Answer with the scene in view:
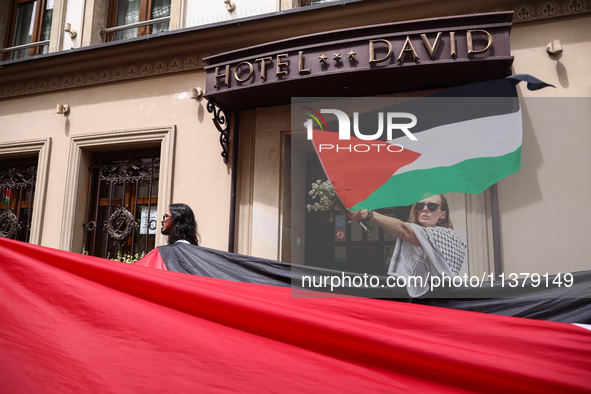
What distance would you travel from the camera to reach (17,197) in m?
6.69

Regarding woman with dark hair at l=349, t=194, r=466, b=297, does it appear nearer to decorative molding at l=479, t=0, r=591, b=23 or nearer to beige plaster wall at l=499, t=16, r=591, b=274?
beige plaster wall at l=499, t=16, r=591, b=274

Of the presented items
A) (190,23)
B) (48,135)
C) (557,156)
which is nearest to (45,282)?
(557,156)

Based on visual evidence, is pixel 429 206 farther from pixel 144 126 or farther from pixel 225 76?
pixel 144 126

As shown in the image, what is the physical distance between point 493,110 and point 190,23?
4180 mm

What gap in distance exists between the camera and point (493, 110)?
13.0 feet

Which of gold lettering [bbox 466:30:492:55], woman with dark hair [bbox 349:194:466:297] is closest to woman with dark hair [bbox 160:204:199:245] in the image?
woman with dark hair [bbox 349:194:466:297]

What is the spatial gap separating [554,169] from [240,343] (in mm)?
3876

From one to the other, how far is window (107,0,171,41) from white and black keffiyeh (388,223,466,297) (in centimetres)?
486

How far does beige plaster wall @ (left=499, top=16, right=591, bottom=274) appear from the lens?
13.0ft

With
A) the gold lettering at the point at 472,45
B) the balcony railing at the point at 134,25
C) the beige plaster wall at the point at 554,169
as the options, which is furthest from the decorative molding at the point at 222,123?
the beige plaster wall at the point at 554,169

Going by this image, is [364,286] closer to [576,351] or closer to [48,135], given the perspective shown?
[576,351]

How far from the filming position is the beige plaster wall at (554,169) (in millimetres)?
3973

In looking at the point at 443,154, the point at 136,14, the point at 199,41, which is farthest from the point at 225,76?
the point at 136,14

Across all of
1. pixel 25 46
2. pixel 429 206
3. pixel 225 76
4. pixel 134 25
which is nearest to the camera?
pixel 429 206
